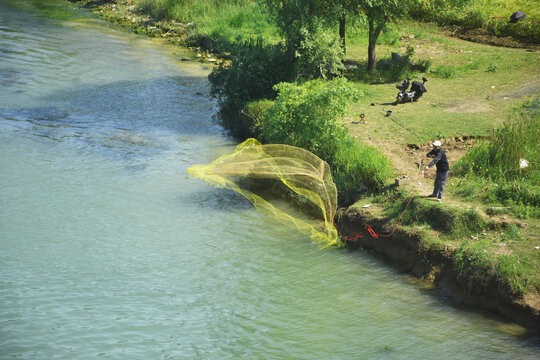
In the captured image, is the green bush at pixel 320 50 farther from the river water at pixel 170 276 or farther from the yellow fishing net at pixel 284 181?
the yellow fishing net at pixel 284 181

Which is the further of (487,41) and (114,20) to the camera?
(114,20)

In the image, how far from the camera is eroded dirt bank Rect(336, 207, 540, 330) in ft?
31.3

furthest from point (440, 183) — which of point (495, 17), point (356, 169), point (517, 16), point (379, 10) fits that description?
point (495, 17)

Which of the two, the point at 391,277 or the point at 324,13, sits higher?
the point at 324,13

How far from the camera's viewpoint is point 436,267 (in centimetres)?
1109

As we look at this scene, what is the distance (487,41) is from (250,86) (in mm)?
15355

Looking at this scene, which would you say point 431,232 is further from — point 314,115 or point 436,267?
point 314,115

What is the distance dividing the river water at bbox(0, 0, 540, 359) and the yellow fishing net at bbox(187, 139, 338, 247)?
44 cm

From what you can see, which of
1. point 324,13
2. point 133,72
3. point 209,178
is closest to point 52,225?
point 209,178

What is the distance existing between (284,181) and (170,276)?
4.21m

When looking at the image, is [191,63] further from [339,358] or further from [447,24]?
[339,358]

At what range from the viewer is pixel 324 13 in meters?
22.5

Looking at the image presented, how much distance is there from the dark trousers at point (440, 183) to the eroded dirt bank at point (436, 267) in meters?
1.26

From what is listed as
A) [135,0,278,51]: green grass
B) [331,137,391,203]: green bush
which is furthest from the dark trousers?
[135,0,278,51]: green grass
